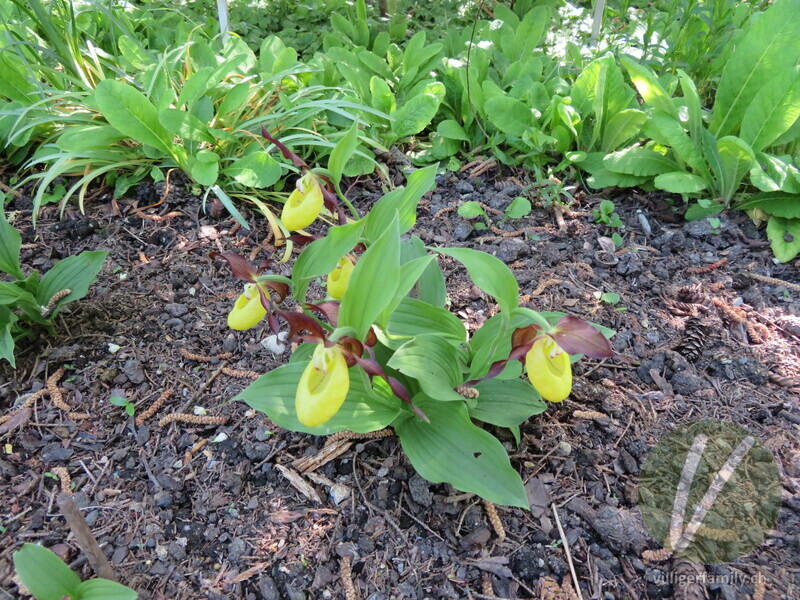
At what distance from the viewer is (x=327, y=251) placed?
128 centimetres

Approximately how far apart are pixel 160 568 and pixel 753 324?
1989mm

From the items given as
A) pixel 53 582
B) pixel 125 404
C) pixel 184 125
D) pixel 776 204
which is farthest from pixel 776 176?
pixel 53 582

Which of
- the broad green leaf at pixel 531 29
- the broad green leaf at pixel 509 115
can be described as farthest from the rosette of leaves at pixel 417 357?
the broad green leaf at pixel 531 29

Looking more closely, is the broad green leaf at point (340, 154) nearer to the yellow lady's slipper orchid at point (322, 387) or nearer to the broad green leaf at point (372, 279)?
the broad green leaf at point (372, 279)

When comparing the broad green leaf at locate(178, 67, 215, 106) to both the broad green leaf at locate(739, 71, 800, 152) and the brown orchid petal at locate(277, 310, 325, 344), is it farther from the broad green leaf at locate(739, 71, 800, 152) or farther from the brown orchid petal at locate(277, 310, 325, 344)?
the broad green leaf at locate(739, 71, 800, 152)

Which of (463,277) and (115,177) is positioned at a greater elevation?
(115,177)

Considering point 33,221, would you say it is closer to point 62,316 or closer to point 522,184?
point 62,316

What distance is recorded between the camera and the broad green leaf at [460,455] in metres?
1.20

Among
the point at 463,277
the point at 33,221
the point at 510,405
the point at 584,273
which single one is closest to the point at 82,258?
the point at 33,221

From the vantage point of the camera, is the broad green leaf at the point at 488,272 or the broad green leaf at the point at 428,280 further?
the broad green leaf at the point at 428,280

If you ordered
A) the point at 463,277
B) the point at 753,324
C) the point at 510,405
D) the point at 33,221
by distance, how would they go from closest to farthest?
1. the point at 510,405
2. the point at 753,324
3. the point at 463,277
4. the point at 33,221

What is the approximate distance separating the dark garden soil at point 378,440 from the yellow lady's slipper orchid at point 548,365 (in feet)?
1.67

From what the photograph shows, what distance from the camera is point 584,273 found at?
6.79 ft

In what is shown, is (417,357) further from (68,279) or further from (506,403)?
(68,279)
